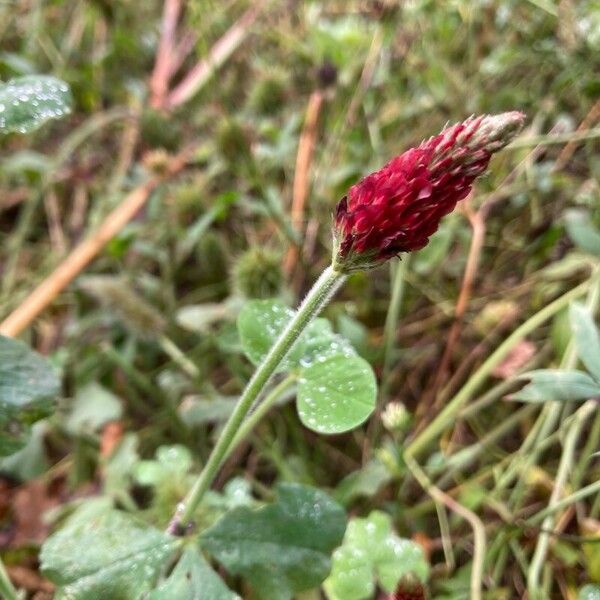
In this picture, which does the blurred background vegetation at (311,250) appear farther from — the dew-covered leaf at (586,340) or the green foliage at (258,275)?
the dew-covered leaf at (586,340)

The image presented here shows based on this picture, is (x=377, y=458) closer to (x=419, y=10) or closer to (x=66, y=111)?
(x=66, y=111)

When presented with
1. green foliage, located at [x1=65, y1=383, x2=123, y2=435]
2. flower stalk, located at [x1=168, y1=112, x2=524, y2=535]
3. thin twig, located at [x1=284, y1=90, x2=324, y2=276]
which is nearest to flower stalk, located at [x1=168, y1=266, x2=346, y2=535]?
flower stalk, located at [x1=168, y1=112, x2=524, y2=535]

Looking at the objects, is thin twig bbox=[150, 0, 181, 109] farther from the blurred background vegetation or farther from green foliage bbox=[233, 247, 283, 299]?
green foliage bbox=[233, 247, 283, 299]

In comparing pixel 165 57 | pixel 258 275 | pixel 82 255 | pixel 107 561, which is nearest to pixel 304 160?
pixel 258 275

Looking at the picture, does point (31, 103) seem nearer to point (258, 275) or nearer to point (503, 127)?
point (503, 127)

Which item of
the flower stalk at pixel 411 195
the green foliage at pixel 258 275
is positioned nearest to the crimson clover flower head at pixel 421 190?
the flower stalk at pixel 411 195

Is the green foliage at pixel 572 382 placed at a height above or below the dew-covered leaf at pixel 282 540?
above
